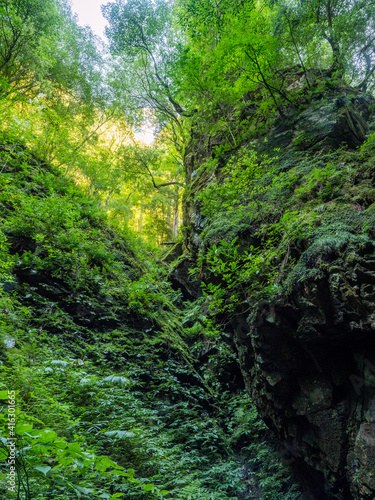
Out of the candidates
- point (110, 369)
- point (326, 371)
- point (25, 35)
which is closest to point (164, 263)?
point (110, 369)

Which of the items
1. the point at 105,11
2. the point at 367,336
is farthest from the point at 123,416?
the point at 105,11

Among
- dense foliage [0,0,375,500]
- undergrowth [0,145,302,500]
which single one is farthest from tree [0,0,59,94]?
Answer: undergrowth [0,145,302,500]

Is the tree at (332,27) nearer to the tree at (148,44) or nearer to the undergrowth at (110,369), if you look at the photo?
the tree at (148,44)

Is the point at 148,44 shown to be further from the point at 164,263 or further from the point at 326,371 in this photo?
the point at 326,371

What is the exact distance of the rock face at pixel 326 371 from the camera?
11.1ft

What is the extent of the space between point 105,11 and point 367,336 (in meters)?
16.9

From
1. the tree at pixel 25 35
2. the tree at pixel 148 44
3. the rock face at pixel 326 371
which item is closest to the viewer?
the rock face at pixel 326 371

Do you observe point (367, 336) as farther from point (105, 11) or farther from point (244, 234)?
point (105, 11)

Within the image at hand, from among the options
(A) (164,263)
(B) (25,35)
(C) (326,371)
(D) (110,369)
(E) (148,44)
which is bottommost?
(C) (326,371)

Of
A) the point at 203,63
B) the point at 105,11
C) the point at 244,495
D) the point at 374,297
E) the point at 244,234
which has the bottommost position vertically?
the point at 244,495

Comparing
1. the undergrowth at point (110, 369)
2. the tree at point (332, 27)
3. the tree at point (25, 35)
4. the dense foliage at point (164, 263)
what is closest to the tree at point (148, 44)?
the dense foliage at point (164, 263)

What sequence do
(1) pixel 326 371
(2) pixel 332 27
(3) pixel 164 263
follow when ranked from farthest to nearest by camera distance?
1. (3) pixel 164 263
2. (2) pixel 332 27
3. (1) pixel 326 371

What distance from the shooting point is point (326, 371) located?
13.4 feet

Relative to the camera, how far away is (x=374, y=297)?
330cm
